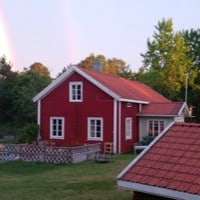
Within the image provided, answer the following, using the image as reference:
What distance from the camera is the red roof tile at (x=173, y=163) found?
6.23m

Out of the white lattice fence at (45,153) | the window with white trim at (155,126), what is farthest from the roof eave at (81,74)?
the window with white trim at (155,126)

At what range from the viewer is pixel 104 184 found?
47.1ft

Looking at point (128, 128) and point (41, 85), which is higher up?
point (41, 85)

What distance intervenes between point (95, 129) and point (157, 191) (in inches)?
781

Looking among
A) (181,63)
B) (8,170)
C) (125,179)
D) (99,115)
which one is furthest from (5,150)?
→ (181,63)

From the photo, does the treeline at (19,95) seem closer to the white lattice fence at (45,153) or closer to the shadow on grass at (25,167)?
the white lattice fence at (45,153)

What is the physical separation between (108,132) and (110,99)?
2.04 metres

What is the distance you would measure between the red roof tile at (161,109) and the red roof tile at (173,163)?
1981cm

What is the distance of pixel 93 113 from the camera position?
26.1 m

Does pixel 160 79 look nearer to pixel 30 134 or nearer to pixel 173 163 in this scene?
pixel 30 134

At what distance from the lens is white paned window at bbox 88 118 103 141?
84.8ft

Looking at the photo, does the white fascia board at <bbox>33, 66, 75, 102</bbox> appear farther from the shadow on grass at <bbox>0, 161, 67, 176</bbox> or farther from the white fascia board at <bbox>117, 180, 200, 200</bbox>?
the white fascia board at <bbox>117, 180, 200, 200</bbox>

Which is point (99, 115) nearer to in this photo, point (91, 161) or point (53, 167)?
point (91, 161)

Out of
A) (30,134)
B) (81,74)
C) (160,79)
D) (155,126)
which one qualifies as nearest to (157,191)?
(81,74)
